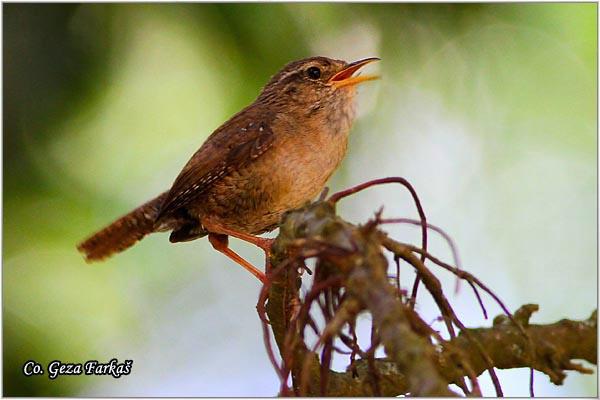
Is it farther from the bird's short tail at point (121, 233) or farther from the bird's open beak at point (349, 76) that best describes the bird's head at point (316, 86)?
the bird's short tail at point (121, 233)

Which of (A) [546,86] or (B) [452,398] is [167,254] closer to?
(A) [546,86]

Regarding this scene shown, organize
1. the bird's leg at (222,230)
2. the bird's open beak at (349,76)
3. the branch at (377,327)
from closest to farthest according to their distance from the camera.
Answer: the branch at (377,327) < the bird's leg at (222,230) < the bird's open beak at (349,76)

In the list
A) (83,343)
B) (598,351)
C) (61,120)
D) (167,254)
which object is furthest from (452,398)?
(167,254)

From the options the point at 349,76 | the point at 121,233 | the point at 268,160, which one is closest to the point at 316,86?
the point at 349,76

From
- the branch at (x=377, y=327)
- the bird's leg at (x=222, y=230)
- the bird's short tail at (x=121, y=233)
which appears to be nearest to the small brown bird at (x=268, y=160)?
the bird's leg at (x=222, y=230)

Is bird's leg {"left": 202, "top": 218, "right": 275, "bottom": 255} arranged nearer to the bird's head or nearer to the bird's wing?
the bird's wing

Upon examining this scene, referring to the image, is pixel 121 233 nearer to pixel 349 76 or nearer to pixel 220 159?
pixel 220 159
